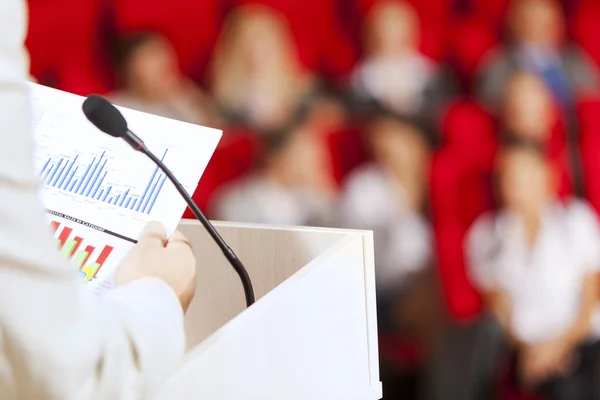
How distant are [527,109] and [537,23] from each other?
0.70ft

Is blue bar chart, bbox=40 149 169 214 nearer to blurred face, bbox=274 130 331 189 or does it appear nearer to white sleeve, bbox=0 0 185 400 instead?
white sleeve, bbox=0 0 185 400

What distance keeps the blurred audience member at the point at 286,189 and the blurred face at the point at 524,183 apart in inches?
14.7

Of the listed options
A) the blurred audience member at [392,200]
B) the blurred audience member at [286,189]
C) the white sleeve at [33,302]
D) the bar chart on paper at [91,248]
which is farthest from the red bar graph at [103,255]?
the blurred audience member at [392,200]

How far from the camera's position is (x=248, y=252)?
0.61 metres

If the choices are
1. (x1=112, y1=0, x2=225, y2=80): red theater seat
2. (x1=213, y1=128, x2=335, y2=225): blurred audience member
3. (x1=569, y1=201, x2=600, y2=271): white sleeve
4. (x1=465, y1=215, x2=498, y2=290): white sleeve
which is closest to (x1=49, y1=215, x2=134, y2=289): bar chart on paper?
(x1=213, y1=128, x2=335, y2=225): blurred audience member

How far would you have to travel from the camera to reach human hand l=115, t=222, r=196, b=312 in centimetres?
42

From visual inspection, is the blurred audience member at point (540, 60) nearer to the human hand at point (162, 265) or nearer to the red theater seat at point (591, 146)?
the red theater seat at point (591, 146)

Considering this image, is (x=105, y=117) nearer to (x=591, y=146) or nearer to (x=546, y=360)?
(x=546, y=360)

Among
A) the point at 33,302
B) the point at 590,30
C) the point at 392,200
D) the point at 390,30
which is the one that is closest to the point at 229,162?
the point at 392,200

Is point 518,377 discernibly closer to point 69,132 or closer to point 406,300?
point 406,300

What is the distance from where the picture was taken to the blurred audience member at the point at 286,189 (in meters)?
1.59

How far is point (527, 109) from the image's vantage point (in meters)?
1.76

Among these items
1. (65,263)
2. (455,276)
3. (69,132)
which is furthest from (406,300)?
(65,263)

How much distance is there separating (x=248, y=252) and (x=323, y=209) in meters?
1.04
